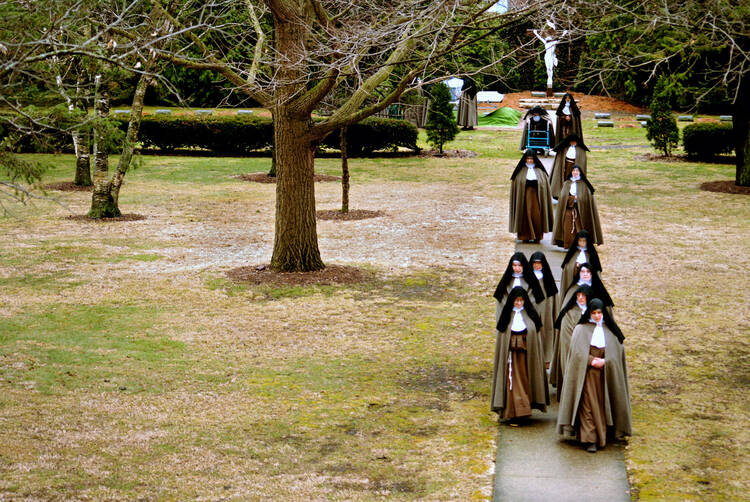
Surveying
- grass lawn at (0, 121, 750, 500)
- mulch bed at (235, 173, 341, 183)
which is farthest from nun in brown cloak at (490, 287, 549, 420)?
mulch bed at (235, 173, 341, 183)

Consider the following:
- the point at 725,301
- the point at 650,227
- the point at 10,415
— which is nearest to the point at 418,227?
the point at 650,227

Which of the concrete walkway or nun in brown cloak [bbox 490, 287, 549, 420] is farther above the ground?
nun in brown cloak [bbox 490, 287, 549, 420]

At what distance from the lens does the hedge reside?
30.9 metres

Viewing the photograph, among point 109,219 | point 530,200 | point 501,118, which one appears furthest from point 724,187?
point 501,118

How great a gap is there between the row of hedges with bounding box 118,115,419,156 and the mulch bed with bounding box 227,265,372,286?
16.8 meters

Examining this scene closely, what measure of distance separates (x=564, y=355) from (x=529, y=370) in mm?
463

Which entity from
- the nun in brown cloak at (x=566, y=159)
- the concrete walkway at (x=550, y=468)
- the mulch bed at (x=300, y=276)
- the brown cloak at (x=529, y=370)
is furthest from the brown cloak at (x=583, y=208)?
the concrete walkway at (x=550, y=468)

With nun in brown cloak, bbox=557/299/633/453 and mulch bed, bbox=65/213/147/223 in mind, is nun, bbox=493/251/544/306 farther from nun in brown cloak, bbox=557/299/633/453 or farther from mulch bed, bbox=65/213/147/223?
mulch bed, bbox=65/213/147/223

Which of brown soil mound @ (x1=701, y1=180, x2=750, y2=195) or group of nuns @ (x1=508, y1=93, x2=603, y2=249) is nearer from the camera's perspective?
group of nuns @ (x1=508, y1=93, x2=603, y2=249)

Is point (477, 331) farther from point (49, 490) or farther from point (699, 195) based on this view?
point (699, 195)

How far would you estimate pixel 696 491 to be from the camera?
811cm

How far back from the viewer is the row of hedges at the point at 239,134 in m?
33.0

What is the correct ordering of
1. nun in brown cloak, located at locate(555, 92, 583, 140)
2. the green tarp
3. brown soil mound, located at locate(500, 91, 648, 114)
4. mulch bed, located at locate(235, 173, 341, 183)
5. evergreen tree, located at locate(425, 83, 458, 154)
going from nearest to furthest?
1. nun in brown cloak, located at locate(555, 92, 583, 140)
2. mulch bed, located at locate(235, 173, 341, 183)
3. evergreen tree, located at locate(425, 83, 458, 154)
4. the green tarp
5. brown soil mound, located at locate(500, 91, 648, 114)

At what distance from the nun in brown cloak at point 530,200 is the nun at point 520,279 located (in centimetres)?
656
